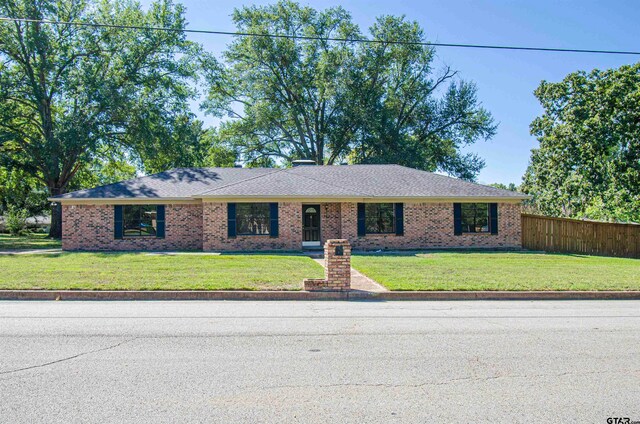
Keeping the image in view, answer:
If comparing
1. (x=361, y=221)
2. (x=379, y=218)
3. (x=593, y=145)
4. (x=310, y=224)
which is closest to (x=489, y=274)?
(x=361, y=221)

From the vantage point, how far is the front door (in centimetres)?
2412

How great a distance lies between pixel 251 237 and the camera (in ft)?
73.3

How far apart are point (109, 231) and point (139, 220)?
140 centimetres

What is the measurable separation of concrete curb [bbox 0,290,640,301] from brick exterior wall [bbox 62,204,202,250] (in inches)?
492

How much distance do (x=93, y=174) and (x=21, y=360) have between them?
42322 mm

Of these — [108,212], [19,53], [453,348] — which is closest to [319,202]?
[108,212]

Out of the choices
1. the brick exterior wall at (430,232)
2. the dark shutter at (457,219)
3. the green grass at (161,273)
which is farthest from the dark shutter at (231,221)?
the dark shutter at (457,219)

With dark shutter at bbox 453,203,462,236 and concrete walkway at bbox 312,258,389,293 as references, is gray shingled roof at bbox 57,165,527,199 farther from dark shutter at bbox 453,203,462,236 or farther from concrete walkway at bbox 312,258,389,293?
concrete walkway at bbox 312,258,389,293

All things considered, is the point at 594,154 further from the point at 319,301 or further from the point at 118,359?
the point at 118,359

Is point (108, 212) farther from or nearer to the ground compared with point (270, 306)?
farther from the ground

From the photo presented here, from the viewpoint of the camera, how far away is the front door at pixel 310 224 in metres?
24.1

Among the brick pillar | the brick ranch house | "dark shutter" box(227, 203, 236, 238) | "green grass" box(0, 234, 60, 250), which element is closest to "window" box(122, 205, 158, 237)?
the brick ranch house

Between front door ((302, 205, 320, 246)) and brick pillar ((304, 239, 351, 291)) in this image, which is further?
front door ((302, 205, 320, 246))

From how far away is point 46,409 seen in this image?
442cm
